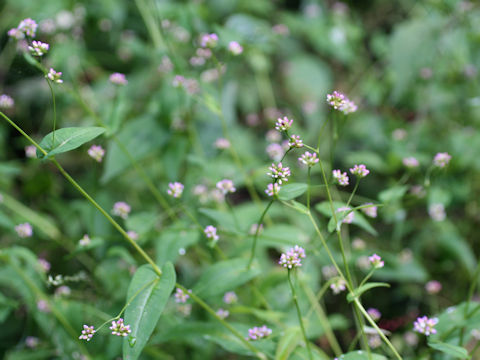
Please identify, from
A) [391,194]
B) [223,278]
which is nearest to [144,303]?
[223,278]

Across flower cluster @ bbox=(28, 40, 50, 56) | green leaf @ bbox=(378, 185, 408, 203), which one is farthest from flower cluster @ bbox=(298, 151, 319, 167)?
flower cluster @ bbox=(28, 40, 50, 56)

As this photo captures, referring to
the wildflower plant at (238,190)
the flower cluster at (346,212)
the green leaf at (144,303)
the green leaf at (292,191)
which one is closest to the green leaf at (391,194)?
the wildflower plant at (238,190)

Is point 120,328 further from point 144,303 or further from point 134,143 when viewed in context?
point 134,143

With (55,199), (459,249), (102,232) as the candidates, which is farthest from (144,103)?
(459,249)

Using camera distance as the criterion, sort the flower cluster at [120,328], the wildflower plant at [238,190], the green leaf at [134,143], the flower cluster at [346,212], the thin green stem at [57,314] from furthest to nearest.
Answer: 1. the green leaf at [134,143]
2. the thin green stem at [57,314]
3. the wildflower plant at [238,190]
4. the flower cluster at [346,212]
5. the flower cluster at [120,328]

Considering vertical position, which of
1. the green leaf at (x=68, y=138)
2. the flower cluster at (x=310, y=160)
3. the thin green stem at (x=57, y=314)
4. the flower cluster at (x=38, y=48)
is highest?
the flower cluster at (x=38, y=48)

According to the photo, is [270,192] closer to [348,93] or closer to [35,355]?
[35,355]

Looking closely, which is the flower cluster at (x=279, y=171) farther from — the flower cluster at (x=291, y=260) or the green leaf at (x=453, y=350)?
the green leaf at (x=453, y=350)
